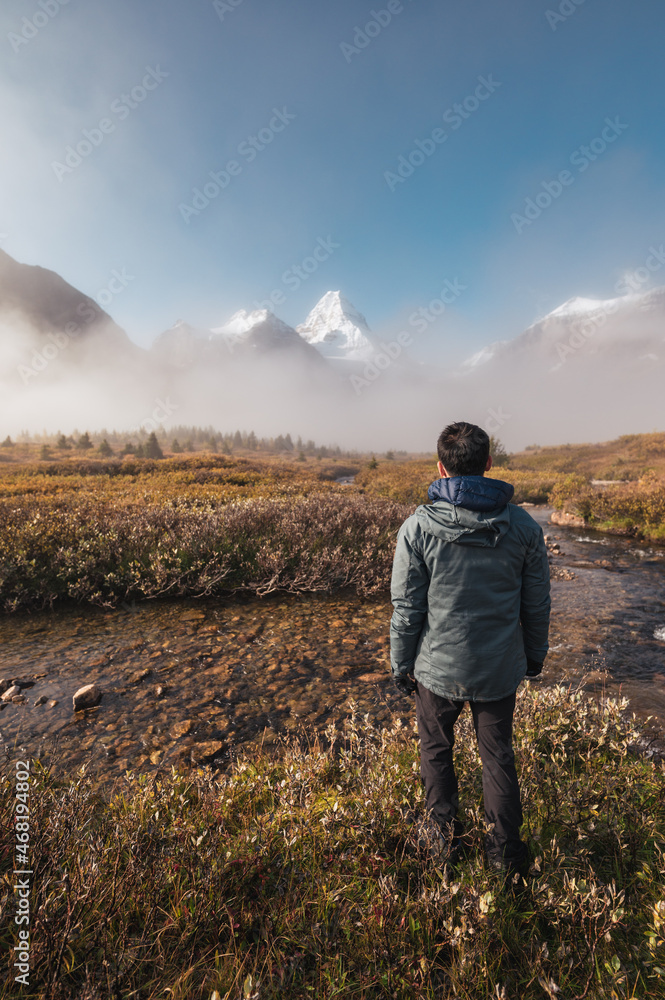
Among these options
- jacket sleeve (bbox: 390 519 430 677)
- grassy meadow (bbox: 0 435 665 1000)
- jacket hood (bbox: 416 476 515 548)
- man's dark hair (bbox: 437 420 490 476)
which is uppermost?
man's dark hair (bbox: 437 420 490 476)

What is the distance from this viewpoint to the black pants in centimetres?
271

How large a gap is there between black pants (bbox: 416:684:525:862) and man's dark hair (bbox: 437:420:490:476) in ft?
5.35

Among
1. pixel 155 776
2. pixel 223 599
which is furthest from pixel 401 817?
pixel 223 599

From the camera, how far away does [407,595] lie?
294 cm

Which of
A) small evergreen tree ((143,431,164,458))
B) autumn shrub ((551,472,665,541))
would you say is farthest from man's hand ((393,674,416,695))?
small evergreen tree ((143,431,164,458))

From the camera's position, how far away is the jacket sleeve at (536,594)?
9.41 ft

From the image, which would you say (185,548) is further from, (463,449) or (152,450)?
(152,450)

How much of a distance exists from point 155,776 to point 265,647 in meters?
3.01

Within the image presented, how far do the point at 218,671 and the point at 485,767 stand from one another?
14.1 ft

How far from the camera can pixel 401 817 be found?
114 inches

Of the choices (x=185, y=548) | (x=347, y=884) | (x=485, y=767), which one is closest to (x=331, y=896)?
(x=347, y=884)

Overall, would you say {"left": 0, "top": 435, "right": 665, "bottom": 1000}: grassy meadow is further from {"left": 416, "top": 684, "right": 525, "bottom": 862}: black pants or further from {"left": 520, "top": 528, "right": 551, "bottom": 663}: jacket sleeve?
{"left": 520, "top": 528, "right": 551, "bottom": 663}: jacket sleeve

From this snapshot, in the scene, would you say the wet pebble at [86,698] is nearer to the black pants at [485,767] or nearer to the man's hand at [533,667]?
the black pants at [485,767]

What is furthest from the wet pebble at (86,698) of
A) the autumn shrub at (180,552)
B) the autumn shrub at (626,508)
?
the autumn shrub at (626,508)
